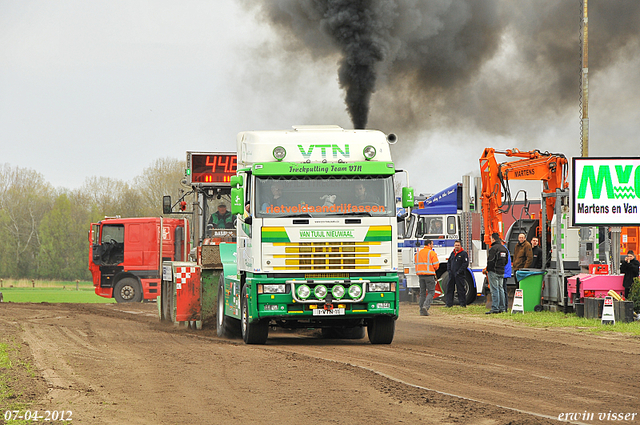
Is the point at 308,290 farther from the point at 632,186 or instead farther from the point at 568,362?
the point at 632,186

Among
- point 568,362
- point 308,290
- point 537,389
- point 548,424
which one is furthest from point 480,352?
point 548,424

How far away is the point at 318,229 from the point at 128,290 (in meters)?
19.7

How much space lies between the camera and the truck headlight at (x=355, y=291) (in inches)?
510

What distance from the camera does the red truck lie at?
30766 mm

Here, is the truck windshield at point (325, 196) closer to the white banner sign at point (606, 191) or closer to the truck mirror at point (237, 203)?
the truck mirror at point (237, 203)

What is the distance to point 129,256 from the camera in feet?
101

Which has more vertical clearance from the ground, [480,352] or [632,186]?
[632,186]

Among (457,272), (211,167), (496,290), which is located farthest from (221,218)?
(457,272)

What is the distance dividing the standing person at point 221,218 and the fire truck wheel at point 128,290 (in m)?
12.9

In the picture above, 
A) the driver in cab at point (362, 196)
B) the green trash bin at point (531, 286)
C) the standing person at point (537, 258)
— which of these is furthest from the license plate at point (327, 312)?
the standing person at point (537, 258)

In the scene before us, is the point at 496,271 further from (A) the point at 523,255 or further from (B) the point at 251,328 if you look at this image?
(B) the point at 251,328

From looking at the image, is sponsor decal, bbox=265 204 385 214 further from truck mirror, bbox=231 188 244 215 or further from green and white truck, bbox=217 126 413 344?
truck mirror, bbox=231 188 244 215

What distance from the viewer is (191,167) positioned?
18.6m

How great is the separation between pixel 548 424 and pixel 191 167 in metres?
→ 12.9
